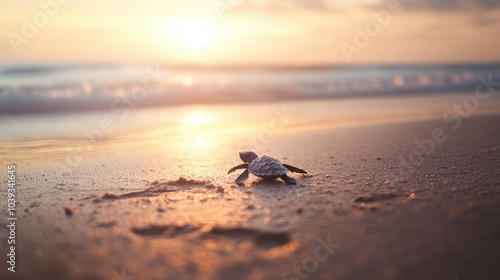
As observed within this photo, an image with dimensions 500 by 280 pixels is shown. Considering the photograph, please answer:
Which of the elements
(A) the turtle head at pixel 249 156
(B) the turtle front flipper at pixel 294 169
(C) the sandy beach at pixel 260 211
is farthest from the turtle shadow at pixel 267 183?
(A) the turtle head at pixel 249 156

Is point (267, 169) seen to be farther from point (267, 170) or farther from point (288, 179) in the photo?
point (288, 179)

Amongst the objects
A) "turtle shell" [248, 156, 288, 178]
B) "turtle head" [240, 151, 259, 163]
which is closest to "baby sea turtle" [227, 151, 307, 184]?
"turtle shell" [248, 156, 288, 178]

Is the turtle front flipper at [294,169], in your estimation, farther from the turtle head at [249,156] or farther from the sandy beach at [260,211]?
the turtle head at [249,156]

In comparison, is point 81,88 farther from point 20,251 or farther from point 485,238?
point 485,238

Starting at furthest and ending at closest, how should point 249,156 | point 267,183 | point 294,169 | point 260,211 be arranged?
point 249,156
point 294,169
point 267,183
point 260,211

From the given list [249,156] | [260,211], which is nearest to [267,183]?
[249,156]

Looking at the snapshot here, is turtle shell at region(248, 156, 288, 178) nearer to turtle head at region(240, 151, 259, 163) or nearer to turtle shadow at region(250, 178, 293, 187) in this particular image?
turtle shadow at region(250, 178, 293, 187)
